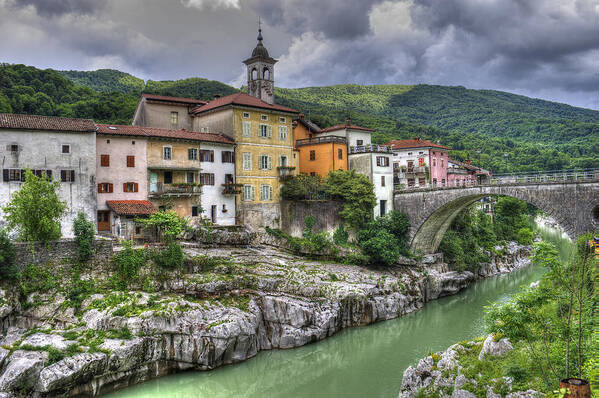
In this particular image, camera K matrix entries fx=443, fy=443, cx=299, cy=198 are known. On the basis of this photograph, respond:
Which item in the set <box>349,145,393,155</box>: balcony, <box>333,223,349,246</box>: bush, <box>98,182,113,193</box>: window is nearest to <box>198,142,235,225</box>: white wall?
<box>98,182,113,193</box>: window

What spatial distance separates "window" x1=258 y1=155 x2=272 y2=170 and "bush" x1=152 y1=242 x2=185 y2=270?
15.0m

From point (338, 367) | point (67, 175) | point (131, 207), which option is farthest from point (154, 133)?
point (338, 367)

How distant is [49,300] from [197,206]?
15893mm

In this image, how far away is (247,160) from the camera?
4338 cm

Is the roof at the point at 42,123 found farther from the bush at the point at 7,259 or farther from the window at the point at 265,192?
the window at the point at 265,192

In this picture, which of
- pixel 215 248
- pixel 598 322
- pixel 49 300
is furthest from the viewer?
pixel 215 248

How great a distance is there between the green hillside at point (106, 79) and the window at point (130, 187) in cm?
6113

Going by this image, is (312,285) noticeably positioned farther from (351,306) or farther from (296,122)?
(296,122)

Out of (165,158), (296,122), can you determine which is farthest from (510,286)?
(165,158)

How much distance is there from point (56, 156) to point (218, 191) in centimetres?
1396

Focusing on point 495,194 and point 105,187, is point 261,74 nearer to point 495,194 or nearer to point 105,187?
point 105,187

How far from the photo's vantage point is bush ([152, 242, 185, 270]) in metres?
30.8

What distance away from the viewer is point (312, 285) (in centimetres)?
3359

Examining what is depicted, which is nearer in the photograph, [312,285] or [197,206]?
[312,285]
